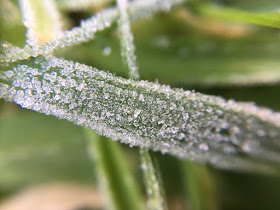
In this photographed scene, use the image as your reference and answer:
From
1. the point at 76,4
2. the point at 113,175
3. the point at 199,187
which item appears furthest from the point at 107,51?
the point at 199,187

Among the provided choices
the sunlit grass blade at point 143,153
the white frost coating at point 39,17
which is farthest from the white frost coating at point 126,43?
the white frost coating at point 39,17

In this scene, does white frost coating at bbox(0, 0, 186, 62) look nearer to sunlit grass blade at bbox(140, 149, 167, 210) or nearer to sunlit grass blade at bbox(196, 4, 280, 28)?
sunlit grass blade at bbox(196, 4, 280, 28)

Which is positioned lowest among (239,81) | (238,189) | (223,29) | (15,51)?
(238,189)

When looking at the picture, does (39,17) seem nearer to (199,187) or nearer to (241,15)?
(241,15)

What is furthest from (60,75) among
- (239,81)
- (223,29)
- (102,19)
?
(223,29)

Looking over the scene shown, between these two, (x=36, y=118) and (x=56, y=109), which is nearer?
(x=56, y=109)

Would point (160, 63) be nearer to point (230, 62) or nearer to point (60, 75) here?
point (230, 62)
